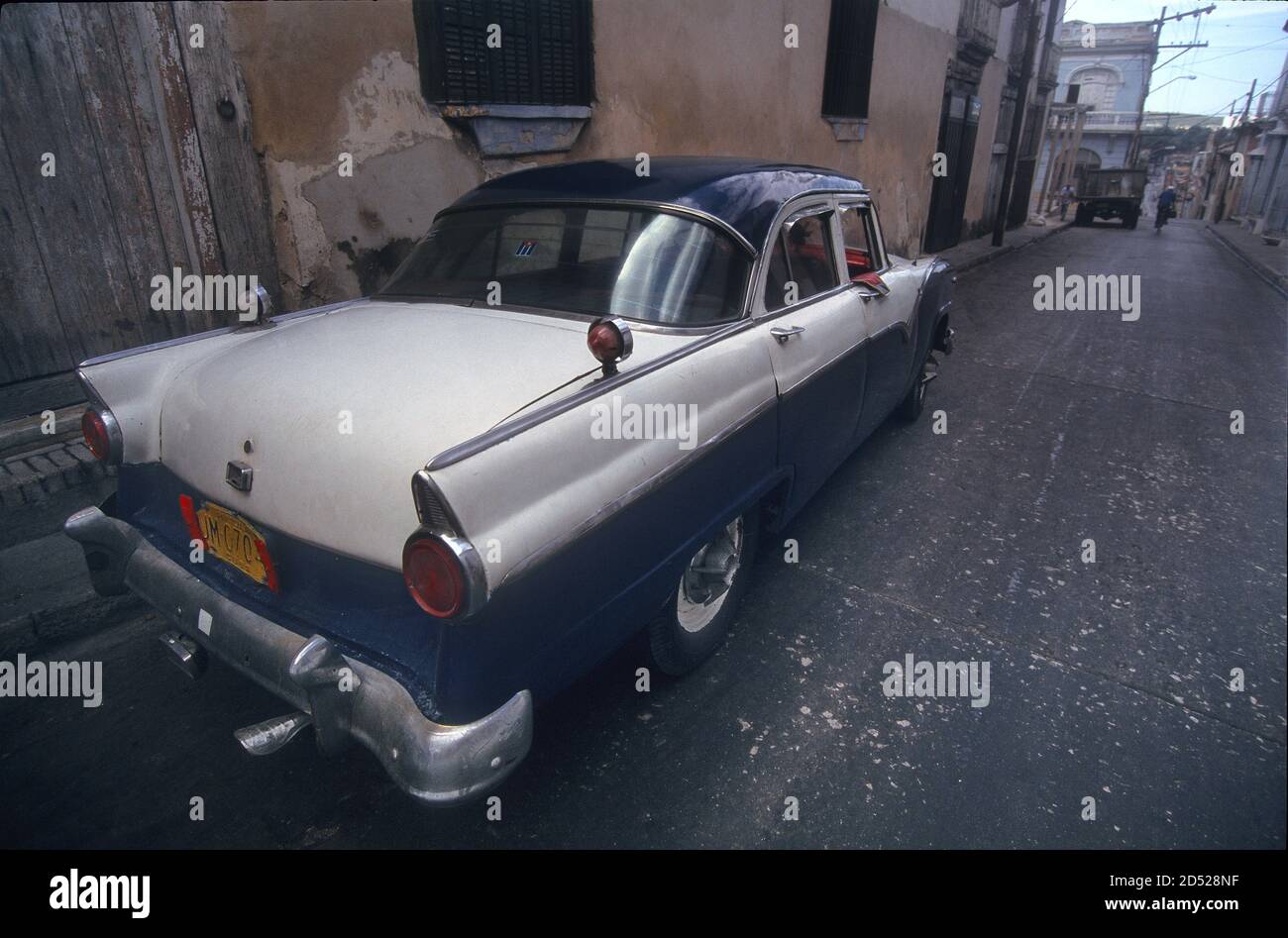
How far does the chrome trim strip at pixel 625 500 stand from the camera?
5.50ft

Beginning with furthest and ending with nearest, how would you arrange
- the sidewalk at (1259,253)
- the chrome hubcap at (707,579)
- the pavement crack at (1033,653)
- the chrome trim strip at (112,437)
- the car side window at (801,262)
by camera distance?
the sidewalk at (1259,253) → the car side window at (801,262) → the chrome hubcap at (707,579) → the pavement crack at (1033,653) → the chrome trim strip at (112,437)

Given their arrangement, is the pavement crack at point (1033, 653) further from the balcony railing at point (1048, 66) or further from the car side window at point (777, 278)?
the balcony railing at point (1048, 66)

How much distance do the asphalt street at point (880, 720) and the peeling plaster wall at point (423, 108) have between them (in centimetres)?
278

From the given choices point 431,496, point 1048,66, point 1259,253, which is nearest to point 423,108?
point 431,496

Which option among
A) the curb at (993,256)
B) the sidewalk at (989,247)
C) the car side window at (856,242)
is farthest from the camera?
the sidewalk at (989,247)

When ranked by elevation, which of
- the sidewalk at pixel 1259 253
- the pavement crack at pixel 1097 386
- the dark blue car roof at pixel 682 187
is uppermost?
the dark blue car roof at pixel 682 187

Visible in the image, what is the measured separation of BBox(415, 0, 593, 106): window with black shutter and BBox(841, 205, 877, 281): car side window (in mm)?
2995

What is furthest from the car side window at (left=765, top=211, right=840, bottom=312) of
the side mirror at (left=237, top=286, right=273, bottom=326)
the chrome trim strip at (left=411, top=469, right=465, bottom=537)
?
the side mirror at (left=237, top=286, right=273, bottom=326)

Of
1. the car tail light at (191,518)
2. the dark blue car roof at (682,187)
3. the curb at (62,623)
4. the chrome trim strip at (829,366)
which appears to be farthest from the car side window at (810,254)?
the curb at (62,623)

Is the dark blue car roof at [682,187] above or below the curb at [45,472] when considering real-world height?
above

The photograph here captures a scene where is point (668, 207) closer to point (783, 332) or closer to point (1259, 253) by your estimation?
point (783, 332)

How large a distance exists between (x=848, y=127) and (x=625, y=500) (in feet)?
32.7
